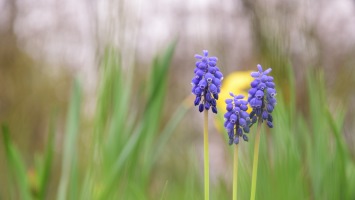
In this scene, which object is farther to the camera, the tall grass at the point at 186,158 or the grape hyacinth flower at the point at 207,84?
the tall grass at the point at 186,158

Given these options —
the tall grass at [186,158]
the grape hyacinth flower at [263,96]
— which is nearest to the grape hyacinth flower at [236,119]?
the grape hyacinth flower at [263,96]

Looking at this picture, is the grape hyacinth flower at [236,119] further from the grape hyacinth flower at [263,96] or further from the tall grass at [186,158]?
the tall grass at [186,158]

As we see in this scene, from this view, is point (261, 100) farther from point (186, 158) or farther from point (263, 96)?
point (186, 158)

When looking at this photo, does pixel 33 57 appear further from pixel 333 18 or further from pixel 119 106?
pixel 119 106

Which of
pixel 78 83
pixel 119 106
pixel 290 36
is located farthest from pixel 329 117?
pixel 78 83

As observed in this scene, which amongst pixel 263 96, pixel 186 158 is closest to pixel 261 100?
pixel 263 96

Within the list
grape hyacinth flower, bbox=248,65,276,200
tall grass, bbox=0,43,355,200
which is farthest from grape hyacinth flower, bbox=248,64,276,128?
tall grass, bbox=0,43,355,200
